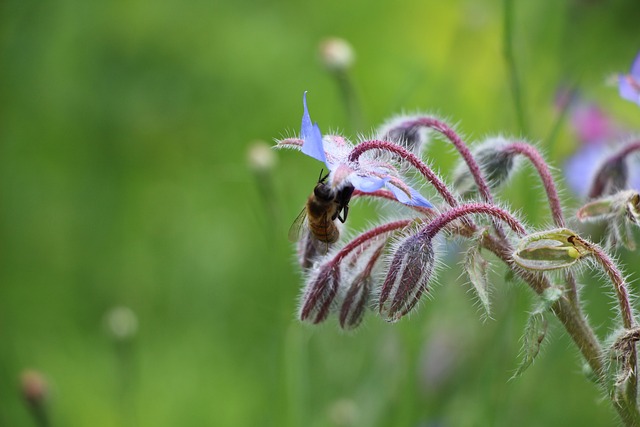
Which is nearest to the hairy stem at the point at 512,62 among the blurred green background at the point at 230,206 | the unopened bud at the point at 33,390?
the blurred green background at the point at 230,206

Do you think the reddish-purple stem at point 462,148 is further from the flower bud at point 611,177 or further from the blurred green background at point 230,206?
the blurred green background at point 230,206

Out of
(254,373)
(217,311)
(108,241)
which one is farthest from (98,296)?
(254,373)

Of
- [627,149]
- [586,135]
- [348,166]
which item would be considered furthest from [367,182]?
[586,135]

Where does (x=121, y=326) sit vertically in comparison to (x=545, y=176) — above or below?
above

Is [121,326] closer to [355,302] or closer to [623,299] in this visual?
[355,302]

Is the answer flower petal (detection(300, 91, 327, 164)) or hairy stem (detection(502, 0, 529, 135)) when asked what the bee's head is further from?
hairy stem (detection(502, 0, 529, 135))

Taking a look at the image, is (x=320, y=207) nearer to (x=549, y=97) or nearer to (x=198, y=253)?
(x=549, y=97)
